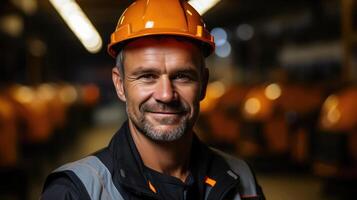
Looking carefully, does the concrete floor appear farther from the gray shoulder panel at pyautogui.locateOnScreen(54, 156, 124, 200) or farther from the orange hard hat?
the gray shoulder panel at pyautogui.locateOnScreen(54, 156, 124, 200)

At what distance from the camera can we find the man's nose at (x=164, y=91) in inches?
73.9

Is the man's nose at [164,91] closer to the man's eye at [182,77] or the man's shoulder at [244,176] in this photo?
the man's eye at [182,77]

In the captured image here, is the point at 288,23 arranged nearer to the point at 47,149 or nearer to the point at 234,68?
the point at 234,68

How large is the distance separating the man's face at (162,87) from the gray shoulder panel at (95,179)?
0.21 m

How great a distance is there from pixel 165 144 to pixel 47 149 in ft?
26.9

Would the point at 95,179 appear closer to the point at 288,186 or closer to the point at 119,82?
the point at 119,82

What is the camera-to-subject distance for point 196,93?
1975 millimetres

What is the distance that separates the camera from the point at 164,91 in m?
1.89

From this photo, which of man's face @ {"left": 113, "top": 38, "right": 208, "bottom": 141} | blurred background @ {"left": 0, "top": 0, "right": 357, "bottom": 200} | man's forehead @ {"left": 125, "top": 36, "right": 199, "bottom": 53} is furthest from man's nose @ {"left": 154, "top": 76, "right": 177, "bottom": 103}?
blurred background @ {"left": 0, "top": 0, "right": 357, "bottom": 200}

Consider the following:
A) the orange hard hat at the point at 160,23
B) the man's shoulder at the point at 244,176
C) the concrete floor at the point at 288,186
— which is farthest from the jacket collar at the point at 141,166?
the concrete floor at the point at 288,186

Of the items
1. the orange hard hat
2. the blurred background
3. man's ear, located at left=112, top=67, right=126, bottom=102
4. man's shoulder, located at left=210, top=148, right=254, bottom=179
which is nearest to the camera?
the orange hard hat

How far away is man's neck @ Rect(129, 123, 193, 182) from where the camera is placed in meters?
2.00

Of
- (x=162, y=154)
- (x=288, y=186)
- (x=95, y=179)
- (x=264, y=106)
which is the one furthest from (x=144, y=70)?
(x=264, y=106)

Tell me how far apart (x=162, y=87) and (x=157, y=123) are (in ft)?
0.42
